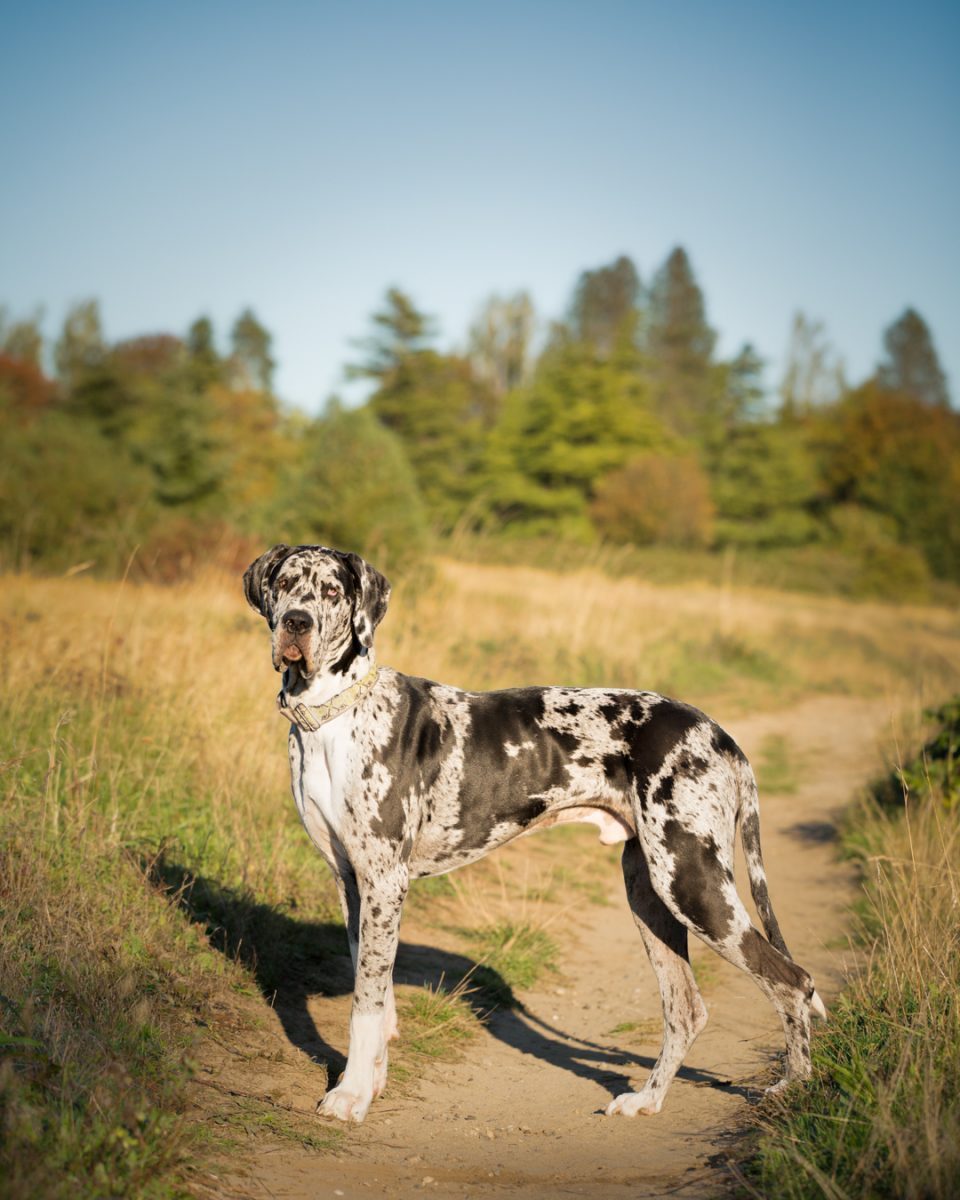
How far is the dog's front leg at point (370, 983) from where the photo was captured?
407cm

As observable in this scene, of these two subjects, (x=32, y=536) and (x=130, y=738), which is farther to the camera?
(x=32, y=536)

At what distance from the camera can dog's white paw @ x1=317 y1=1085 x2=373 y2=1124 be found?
13.1 ft

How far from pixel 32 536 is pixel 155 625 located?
9475mm

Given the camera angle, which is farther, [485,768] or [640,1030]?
[640,1030]

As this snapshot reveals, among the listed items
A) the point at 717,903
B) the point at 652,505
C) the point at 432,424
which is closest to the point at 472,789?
the point at 717,903

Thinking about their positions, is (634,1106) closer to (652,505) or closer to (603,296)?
(652,505)

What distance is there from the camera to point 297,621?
4.00 metres

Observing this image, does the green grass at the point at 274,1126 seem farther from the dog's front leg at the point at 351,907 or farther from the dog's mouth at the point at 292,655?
the dog's mouth at the point at 292,655

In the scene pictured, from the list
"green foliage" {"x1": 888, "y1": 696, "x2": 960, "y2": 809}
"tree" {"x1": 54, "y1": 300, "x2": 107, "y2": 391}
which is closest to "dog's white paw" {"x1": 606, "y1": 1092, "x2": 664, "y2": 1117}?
"green foliage" {"x1": 888, "y1": 696, "x2": 960, "y2": 809}

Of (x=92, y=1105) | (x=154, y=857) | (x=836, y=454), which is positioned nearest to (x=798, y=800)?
(x=154, y=857)

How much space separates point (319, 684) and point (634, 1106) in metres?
2.15

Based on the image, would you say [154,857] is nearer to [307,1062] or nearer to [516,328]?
[307,1062]

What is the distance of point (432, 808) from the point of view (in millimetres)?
4348

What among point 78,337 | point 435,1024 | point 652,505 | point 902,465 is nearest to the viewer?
point 435,1024
